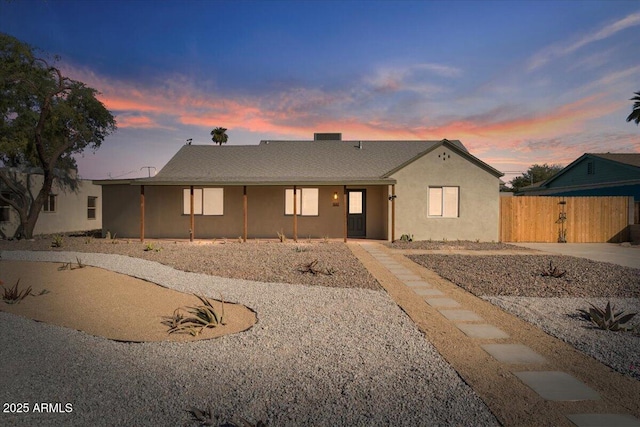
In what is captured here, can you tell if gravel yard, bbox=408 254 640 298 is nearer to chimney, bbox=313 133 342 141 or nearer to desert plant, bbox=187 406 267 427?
desert plant, bbox=187 406 267 427

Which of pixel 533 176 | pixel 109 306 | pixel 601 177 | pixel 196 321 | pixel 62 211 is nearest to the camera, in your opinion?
pixel 196 321

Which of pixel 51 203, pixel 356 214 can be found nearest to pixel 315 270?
pixel 356 214

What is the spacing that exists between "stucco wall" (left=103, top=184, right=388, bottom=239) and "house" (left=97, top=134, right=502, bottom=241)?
0.15 ft

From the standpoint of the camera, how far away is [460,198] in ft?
49.7

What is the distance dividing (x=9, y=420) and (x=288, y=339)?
7.95ft

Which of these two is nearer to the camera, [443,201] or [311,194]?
[443,201]

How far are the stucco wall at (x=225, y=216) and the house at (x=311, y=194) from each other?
5 cm

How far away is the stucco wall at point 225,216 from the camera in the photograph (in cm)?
1627

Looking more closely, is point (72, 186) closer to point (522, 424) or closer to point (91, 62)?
point (91, 62)

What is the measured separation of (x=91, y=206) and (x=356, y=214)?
56.7 feet

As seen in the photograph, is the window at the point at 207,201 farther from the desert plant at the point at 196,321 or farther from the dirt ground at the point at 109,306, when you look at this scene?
the desert plant at the point at 196,321

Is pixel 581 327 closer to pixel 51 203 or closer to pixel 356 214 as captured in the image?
pixel 356 214

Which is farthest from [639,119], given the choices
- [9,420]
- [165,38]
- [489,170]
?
[9,420]

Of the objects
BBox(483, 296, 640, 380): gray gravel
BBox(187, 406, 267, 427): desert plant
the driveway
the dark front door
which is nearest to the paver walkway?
BBox(483, 296, 640, 380): gray gravel
